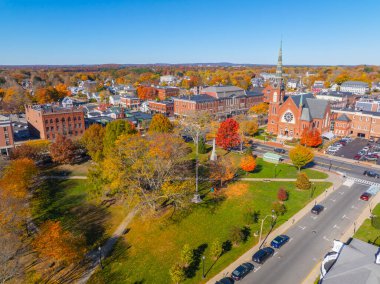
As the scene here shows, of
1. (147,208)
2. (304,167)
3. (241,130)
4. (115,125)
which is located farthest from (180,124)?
(147,208)

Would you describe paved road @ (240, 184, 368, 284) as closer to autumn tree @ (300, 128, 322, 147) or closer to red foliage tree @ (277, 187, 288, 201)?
red foliage tree @ (277, 187, 288, 201)

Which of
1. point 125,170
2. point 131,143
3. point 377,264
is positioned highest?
point 131,143

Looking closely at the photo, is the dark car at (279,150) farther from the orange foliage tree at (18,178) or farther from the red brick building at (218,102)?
the orange foliage tree at (18,178)

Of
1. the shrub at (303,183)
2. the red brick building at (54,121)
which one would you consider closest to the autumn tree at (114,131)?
the red brick building at (54,121)

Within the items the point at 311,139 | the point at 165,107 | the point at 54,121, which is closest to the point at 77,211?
the point at 54,121

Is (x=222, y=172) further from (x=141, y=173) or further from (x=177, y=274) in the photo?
(x=177, y=274)

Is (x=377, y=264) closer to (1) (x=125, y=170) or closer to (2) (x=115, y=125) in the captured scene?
(1) (x=125, y=170)

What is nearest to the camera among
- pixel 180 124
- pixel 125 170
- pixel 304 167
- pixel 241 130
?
pixel 125 170
